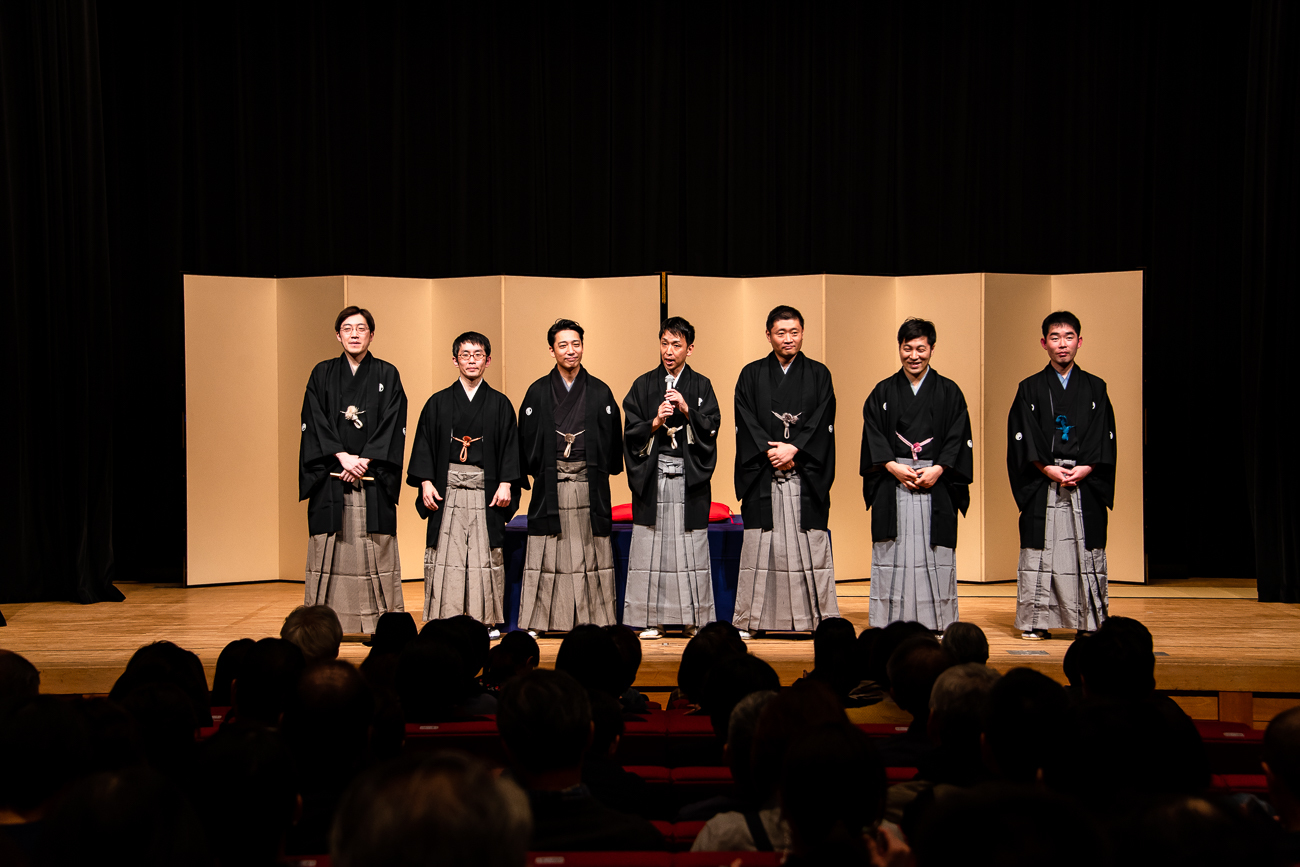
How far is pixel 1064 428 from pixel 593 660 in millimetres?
3457

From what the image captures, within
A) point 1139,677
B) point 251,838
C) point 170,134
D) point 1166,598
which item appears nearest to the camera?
point 251,838

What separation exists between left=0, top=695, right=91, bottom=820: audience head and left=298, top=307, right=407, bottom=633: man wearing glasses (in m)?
3.80

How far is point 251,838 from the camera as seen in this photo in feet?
5.68

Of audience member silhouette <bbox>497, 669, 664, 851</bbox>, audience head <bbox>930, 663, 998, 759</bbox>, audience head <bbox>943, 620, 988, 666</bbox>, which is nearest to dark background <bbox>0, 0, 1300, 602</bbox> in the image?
audience head <bbox>943, 620, 988, 666</bbox>

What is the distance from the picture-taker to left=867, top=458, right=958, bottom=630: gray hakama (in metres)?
5.52

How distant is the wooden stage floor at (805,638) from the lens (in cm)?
486

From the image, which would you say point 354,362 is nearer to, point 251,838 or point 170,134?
point 170,134

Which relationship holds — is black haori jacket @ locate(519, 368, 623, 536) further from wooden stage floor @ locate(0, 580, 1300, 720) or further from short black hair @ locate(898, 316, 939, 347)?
short black hair @ locate(898, 316, 939, 347)

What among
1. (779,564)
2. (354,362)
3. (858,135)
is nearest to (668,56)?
(858,135)

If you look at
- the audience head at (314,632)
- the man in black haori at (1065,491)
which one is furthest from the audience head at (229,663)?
the man in black haori at (1065,491)

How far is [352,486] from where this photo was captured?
5707mm

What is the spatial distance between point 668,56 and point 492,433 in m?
3.67

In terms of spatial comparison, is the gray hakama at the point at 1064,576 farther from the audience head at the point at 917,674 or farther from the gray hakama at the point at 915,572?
the audience head at the point at 917,674

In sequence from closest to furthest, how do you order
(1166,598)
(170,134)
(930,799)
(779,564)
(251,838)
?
(251,838)
(930,799)
(779,564)
(1166,598)
(170,134)
